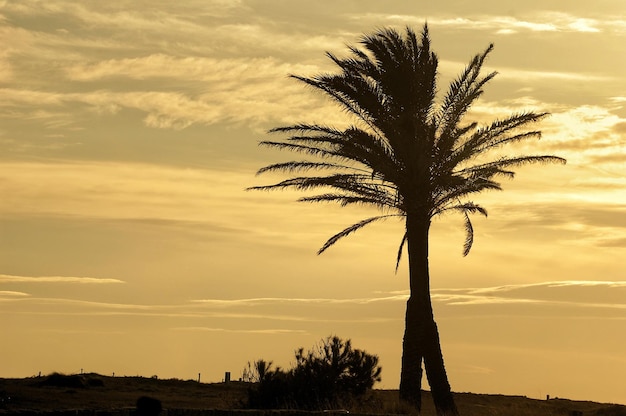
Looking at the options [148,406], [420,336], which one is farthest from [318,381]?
[148,406]

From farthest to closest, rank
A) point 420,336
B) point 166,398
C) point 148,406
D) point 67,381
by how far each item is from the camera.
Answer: point 67,381 → point 166,398 → point 420,336 → point 148,406

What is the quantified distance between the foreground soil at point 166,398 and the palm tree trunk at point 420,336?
3.55 ft

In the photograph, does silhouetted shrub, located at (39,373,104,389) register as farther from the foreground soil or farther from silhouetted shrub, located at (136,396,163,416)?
silhouetted shrub, located at (136,396,163,416)

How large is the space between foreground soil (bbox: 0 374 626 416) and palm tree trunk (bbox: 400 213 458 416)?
3.55 feet

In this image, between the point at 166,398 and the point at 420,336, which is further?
the point at 166,398

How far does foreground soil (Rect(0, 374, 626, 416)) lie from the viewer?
108 ft

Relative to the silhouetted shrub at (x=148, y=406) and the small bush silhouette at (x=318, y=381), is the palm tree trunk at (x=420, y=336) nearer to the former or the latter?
the small bush silhouette at (x=318, y=381)

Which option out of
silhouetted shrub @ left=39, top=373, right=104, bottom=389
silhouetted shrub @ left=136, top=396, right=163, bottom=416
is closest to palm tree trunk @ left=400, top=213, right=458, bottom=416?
silhouetted shrub @ left=39, top=373, right=104, bottom=389

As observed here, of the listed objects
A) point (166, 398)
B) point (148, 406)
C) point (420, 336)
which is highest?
point (420, 336)

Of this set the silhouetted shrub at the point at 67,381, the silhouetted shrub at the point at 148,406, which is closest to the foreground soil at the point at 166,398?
the silhouetted shrub at the point at 67,381

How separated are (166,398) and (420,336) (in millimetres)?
11556

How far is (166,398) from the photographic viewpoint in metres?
39.6

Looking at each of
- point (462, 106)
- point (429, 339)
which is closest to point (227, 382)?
point (429, 339)

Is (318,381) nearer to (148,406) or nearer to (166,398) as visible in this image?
(166,398)
